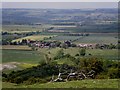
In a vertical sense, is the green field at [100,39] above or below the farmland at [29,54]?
above

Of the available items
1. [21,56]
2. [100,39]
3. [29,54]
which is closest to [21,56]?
[21,56]

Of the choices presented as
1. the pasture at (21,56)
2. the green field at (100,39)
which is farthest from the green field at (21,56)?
the green field at (100,39)

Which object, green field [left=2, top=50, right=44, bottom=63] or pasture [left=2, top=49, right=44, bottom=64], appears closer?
pasture [left=2, top=49, right=44, bottom=64]

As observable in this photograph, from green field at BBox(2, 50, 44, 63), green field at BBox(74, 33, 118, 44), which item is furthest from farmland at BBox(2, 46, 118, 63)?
green field at BBox(74, 33, 118, 44)

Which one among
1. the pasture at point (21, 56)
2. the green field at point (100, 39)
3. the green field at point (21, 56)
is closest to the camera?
the pasture at point (21, 56)

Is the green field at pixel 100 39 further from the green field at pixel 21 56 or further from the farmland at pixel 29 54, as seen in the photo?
the green field at pixel 21 56

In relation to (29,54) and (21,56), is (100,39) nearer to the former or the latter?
(29,54)

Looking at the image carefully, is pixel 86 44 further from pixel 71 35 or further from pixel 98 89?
pixel 98 89

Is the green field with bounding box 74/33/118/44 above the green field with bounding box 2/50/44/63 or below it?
above

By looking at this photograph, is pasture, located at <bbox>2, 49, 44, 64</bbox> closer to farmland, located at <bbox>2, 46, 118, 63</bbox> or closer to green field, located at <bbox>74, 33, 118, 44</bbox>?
farmland, located at <bbox>2, 46, 118, 63</bbox>

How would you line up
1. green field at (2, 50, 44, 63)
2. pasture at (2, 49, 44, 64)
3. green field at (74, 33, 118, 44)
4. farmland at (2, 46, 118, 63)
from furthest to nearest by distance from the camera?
green field at (74, 33, 118, 44), farmland at (2, 46, 118, 63), green field at (2, 50, 44, 63), pasture at (2, 49, 44, 64)

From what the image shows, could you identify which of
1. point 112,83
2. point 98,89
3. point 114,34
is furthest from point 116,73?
point 114,34
